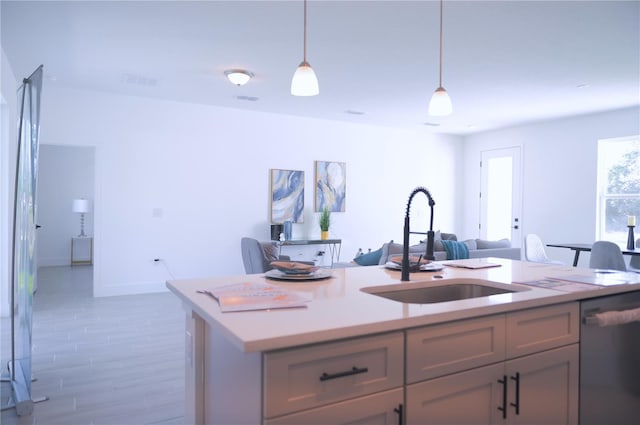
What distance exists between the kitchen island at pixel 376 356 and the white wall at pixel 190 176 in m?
4.41

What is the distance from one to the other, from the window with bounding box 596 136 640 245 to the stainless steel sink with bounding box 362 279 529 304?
5.49m

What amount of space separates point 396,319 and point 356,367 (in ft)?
0.59

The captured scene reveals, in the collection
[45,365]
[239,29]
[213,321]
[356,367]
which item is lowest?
[45,365]

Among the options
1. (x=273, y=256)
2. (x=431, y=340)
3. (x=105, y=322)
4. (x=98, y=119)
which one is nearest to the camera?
(x=431, y=340)

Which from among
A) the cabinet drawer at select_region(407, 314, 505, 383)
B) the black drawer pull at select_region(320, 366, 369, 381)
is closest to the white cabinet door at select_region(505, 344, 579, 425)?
the cabinet drawer at select_region(407, 314, 505, 383)

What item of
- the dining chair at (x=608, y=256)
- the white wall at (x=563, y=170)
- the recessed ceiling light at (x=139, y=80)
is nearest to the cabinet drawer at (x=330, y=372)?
the dining chair at (x=608, y=256)

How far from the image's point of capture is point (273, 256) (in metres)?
5.15

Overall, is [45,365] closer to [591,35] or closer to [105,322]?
[105,322]

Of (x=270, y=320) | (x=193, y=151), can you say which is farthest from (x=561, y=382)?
(x=193, y=151)

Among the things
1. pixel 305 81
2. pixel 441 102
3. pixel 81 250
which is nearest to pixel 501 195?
pixel 441 102

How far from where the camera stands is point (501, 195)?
8.16 meters

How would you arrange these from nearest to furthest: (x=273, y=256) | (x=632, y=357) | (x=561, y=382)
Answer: (x=561, y=382), (x=632, y=357), (x=273, y=256)

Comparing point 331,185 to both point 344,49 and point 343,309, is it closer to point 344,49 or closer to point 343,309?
point 344,49

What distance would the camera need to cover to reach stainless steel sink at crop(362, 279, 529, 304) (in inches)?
77.5
